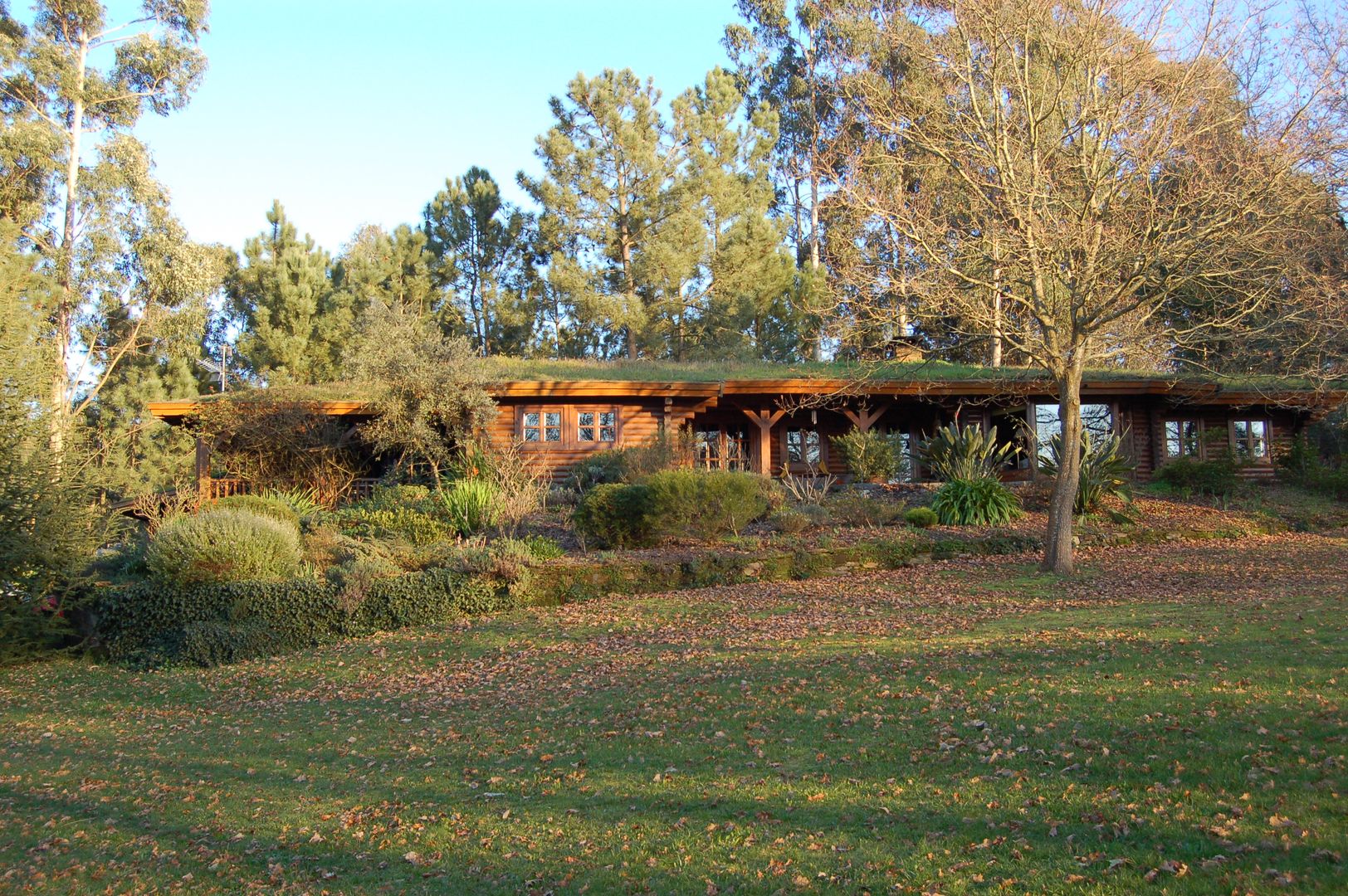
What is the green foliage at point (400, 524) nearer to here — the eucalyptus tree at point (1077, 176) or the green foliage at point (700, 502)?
the green foliage at point (700, 502)

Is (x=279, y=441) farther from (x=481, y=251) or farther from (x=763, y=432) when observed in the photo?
(x=481, y=251)

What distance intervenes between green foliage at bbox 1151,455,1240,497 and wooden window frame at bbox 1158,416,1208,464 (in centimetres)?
342

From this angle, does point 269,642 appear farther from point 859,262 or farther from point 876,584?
point 859,262

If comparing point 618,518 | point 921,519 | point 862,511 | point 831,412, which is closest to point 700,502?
point 618,518

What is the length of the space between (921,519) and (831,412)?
29.7 ft

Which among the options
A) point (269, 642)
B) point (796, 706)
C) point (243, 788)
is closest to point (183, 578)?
point (269, 642)

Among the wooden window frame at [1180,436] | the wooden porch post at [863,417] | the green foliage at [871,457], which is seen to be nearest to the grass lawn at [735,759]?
the green foliage at [871,457]

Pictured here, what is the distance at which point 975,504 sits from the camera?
17500 mm

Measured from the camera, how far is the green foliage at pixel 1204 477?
68.2 feet

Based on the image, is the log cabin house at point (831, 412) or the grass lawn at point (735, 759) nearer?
the grass lawn at point (735, 759)

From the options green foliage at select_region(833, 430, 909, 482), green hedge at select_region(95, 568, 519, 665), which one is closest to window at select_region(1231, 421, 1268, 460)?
green foliage at select_region(833, 430, 909, 482)

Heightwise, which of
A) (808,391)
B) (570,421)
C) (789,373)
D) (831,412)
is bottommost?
(570,421)

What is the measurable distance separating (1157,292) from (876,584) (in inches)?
220

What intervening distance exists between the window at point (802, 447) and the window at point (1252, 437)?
11.1m
